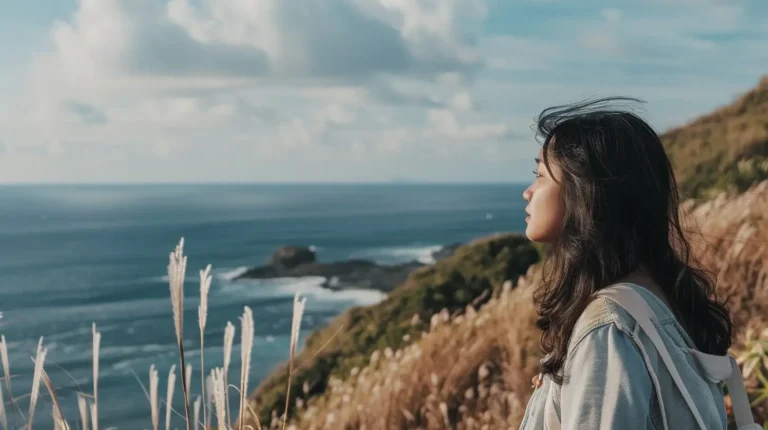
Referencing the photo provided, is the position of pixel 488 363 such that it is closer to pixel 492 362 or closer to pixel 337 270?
pixel 492 362

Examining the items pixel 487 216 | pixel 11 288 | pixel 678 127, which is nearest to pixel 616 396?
pixel 678 127

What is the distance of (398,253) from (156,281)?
22.8m

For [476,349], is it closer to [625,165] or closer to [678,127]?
[625,165]

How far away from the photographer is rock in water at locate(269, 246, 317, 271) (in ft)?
169

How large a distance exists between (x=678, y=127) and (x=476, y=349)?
1002 centimetres

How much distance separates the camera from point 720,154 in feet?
29.6

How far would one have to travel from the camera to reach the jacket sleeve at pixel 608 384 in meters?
1.46

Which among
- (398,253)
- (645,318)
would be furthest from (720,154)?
(398,253)

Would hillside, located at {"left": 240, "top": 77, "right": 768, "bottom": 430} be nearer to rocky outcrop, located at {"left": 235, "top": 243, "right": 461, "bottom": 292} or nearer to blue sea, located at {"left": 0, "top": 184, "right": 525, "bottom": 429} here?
blue sea, located at {"left": 0, "top": 184, "right": 525, "bottom": 429}

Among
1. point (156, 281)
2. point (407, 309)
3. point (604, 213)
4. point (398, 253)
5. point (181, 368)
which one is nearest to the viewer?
point (604, 213)

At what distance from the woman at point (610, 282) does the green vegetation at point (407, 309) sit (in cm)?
476

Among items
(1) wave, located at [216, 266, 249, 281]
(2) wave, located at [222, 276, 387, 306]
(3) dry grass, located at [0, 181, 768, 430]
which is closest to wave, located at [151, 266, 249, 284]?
(1) wave, located at [216, 266, 249, 281]

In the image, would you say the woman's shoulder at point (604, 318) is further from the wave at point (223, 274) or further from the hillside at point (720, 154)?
the wave at point (223, 274)

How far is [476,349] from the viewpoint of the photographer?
4520mm
